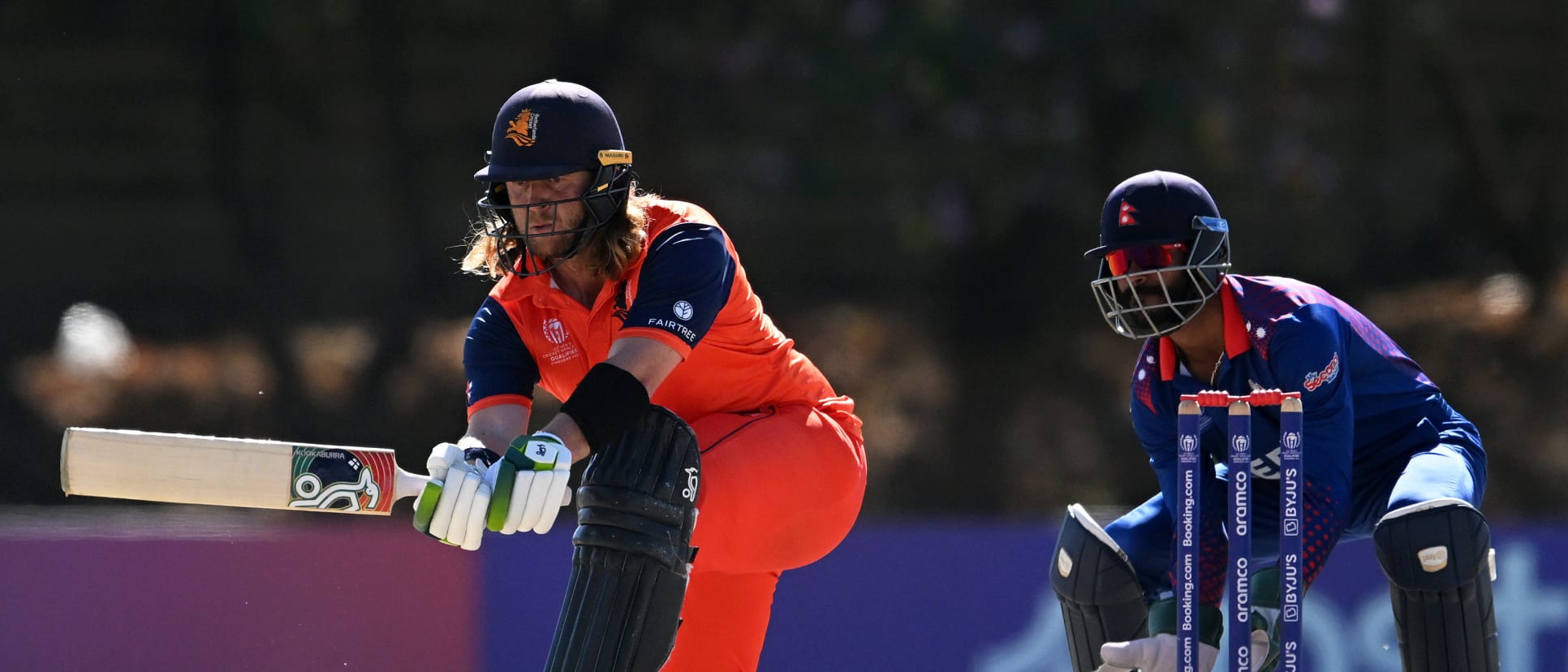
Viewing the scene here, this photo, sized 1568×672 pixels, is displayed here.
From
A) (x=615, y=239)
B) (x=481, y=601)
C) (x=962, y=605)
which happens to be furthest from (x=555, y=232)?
(x=962, y=605)

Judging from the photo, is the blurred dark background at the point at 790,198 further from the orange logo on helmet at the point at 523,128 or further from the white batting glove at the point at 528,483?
the white batting glove at the point at 528,483

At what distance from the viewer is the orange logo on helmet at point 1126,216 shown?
3.51 metres

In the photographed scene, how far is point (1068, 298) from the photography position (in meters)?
9.77

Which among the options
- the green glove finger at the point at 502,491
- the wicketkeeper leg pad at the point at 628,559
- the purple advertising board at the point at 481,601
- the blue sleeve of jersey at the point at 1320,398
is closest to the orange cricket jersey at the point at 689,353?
the wicketkeeper leg pad at the point at 628,559

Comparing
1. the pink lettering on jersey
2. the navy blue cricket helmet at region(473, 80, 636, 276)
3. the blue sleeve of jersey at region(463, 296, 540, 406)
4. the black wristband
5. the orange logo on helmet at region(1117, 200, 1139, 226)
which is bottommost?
the black wristband

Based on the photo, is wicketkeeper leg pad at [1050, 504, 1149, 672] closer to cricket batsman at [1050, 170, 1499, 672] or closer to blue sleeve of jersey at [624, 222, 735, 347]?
cricket batsman at [1050, 170, 1499, 672]

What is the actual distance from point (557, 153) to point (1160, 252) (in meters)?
1.24

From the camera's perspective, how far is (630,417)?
3.08 meters

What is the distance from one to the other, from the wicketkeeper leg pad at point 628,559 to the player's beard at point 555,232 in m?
0.46

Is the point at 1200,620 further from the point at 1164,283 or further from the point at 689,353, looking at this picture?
the point at 689,353

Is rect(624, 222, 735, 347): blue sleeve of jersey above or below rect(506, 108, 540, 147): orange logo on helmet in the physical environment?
below

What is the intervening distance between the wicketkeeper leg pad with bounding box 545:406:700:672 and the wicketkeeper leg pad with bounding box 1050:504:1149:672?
1.00m

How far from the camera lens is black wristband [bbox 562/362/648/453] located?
120 inches

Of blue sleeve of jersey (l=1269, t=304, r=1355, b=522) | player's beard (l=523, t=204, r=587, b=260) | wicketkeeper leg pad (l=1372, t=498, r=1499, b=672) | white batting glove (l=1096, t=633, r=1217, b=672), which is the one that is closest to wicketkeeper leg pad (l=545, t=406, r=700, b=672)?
player's beard (l=523, t=204, r=587, b=260)
